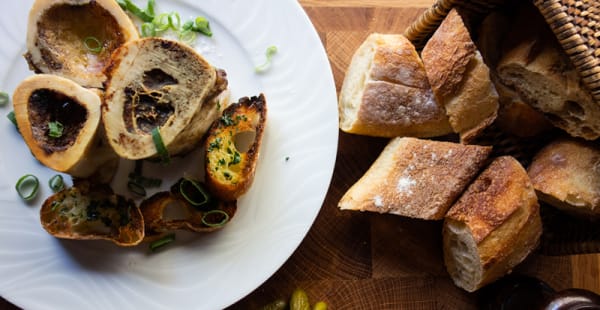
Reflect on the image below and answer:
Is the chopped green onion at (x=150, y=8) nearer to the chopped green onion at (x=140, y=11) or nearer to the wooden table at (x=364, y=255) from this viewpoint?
the chopped green onion at (x=140, y=11)

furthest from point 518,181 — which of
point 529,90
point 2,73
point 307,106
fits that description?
point 2,73

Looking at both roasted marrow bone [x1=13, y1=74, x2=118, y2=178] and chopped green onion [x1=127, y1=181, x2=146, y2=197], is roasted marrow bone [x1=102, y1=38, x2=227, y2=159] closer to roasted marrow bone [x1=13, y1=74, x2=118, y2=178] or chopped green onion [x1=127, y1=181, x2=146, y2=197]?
roasted marrow bone [x1=13, y1=74, x2=118, y2=178]

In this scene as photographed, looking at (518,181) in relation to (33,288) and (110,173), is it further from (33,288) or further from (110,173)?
(33,288)

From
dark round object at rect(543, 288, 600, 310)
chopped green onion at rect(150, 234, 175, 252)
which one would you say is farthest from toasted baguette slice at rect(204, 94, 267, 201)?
dark round object at rect(543, 288, 600, 310)

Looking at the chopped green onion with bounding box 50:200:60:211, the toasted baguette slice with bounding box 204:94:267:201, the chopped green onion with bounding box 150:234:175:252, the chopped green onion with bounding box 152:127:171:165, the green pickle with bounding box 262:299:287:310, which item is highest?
the chopped green onion with bounding box 152:127:171:165

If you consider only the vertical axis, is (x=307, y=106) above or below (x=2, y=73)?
below

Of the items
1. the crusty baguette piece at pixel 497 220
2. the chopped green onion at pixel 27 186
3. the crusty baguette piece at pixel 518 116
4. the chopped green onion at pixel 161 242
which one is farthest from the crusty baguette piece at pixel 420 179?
the chopped green onion at pixel 27 186

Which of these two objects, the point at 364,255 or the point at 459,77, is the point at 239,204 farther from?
the point at 459,77
